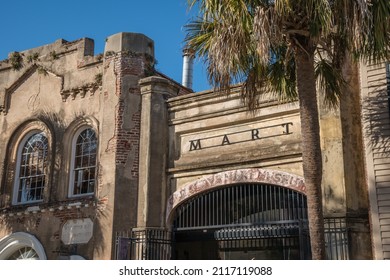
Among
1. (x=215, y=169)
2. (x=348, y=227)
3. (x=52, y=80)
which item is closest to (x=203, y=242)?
(x=215, y=169)

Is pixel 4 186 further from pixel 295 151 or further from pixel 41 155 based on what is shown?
pixel 295 151

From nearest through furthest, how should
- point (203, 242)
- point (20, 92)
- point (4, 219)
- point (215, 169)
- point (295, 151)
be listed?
1. point (295, 151)
2. point (215, 169)
3. point (203, 242)
4. point (4, 219)
5. point (20, 92)

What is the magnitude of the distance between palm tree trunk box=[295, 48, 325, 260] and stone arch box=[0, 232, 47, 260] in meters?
9.58

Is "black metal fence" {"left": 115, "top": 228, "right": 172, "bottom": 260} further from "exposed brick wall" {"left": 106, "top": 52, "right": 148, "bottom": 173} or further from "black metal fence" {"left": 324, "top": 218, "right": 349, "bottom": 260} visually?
"black metal fence" {"left": 324, "top": 218, "right": 349, "bottom": 260}

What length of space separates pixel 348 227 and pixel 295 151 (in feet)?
7.17

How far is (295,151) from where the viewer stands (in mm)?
12461

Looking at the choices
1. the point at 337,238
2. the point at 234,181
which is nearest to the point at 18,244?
the point at 234,181

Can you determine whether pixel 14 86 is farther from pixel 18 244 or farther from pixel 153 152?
pixel 153 152

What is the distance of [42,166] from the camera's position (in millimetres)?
17234

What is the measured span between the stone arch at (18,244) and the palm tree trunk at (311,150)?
9.58 meters

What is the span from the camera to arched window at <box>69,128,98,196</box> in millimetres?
16234

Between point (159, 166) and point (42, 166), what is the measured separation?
4.66m

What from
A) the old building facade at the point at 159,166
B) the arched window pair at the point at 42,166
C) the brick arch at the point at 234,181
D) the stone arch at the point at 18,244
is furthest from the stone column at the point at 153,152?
the stone arch at the point at 18,244
